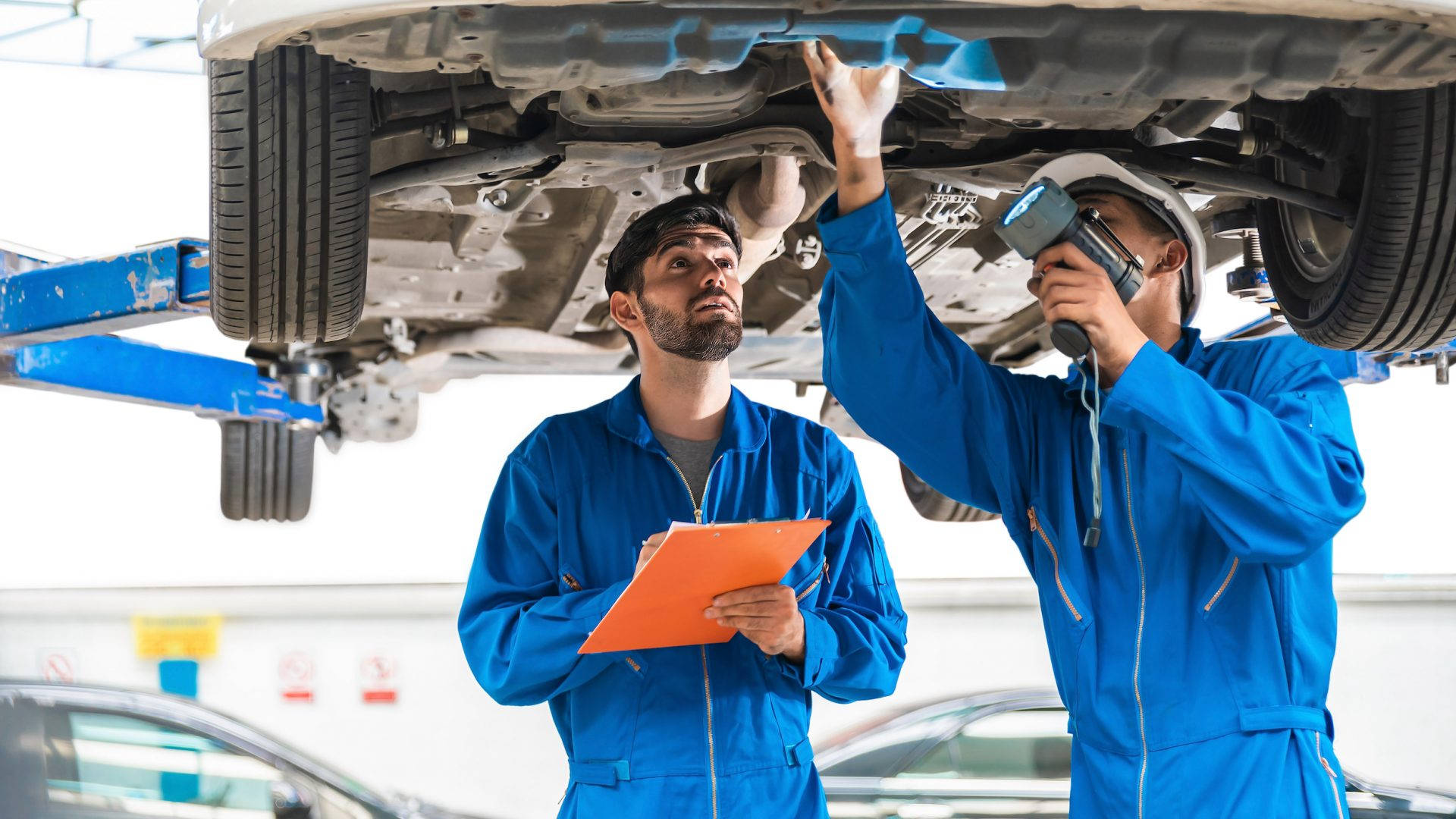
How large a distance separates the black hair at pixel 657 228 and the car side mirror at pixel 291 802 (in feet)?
7.08

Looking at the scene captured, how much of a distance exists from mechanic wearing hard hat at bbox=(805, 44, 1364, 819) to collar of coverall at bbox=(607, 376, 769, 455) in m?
0.27

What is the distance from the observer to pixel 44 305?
9.20 ft

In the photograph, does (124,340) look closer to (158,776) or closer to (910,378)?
(158,776)

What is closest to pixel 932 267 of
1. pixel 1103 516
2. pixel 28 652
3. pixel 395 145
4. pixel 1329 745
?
pixel 395 145

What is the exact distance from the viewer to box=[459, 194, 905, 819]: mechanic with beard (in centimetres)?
166

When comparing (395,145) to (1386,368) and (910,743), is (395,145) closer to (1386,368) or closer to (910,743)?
(910,743)

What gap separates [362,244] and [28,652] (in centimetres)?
291

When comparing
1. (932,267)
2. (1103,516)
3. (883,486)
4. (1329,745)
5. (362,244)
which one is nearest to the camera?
(1329,745)

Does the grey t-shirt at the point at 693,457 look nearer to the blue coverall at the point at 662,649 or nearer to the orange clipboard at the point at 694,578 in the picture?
the blue coverall at the point at 662,649

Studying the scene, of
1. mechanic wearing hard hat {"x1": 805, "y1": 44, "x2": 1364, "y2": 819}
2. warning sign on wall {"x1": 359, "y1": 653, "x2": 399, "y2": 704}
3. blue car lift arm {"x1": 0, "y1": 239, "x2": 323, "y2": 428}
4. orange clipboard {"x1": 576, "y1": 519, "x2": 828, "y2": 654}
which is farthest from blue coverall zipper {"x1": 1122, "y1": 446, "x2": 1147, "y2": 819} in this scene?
warning sign on wall {"x1": 359, "y1": 653, "x2": 399, "y2": 704}

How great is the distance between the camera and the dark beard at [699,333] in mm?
1838

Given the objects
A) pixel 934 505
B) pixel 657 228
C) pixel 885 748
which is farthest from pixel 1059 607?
pixel 934 505

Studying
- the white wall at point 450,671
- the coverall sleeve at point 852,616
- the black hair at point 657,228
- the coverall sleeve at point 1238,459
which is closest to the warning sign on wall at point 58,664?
the white wall at point 450,671

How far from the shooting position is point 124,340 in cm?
350
